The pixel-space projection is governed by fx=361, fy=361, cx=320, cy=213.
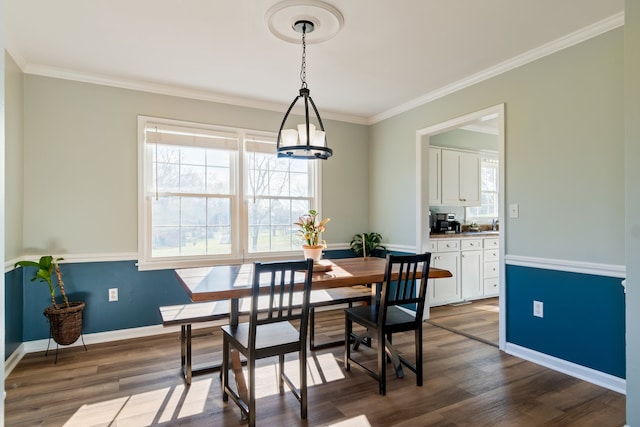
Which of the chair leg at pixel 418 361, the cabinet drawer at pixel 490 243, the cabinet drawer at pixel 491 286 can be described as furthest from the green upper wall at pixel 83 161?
the cabinet drawer at pixel 491 286

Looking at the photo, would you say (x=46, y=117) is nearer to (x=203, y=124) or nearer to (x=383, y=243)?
(x=203, y=124)

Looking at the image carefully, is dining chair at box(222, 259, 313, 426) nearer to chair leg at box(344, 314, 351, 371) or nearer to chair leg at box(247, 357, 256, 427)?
chair leg at box(247, 357, 256, 427)

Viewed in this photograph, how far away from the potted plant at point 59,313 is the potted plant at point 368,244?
3064 mm

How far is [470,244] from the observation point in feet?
16.3

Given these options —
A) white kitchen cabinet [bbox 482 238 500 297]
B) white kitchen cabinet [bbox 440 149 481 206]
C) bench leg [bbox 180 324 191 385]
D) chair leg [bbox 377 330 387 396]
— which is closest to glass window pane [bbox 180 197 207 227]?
bench leg [bbox 180 324 191 385]

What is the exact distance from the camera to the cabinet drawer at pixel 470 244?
489 centimetres

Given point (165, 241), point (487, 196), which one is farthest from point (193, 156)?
point (487, 196)

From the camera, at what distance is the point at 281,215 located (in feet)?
14.6

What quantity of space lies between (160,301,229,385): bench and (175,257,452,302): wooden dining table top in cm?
30

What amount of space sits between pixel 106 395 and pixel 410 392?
6.82ft

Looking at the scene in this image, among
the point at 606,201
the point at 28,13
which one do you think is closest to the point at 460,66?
the point at 606,201

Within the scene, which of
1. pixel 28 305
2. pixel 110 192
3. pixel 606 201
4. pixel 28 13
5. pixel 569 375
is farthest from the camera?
pixel 110 192

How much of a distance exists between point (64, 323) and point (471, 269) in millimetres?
4690

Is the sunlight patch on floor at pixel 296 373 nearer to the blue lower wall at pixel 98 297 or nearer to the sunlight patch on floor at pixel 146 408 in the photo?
the sunlight patch on floor at pixel 146 408
